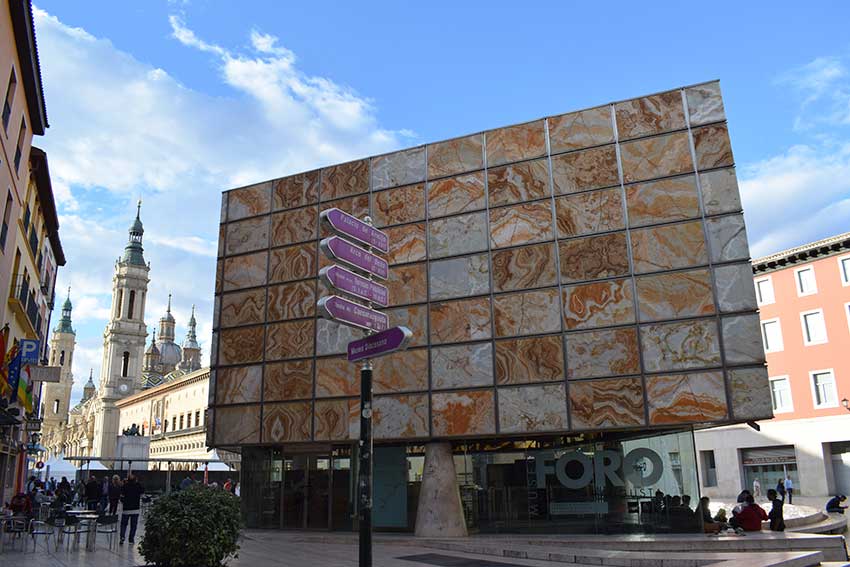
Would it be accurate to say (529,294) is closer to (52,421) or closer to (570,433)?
(570,433)

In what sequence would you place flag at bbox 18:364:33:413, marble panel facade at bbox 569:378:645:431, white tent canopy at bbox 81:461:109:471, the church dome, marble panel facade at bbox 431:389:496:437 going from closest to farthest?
marble panel facade at bbox 569:378:645:431, marble panel facade at bbox 431:389:496:437, flag at bbox 18:364:33:413, white tent canopy at bbox 81:461:109:471, the church dome

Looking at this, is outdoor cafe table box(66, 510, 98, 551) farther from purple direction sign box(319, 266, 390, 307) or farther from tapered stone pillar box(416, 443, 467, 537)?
purple direction sign box(319, 266, 390, 307)

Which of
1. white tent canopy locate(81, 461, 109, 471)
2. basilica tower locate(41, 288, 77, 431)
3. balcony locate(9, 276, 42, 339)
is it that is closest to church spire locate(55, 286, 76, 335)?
basilica tower locate(41, 288, 77, 431)

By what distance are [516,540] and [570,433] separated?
3.16 meters

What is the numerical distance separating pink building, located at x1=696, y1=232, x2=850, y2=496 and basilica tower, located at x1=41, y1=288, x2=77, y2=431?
564 ft

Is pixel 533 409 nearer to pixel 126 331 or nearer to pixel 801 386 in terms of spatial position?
pixel 801 386

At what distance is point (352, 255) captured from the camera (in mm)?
11188

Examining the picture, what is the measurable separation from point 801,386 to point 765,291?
6649mm

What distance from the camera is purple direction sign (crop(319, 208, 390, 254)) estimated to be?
1100 centimetres

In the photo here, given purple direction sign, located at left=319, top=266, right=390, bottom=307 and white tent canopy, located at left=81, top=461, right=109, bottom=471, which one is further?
white tent canopy, located at left=81, top=461, right=109, bottom=471

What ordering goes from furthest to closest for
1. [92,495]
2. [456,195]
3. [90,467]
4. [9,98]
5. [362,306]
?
[90,467] → [92,495] → [9,98] → [456,195] → [362,306]

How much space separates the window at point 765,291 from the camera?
150 ft

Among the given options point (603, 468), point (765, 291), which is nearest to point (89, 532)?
point (603, 468)

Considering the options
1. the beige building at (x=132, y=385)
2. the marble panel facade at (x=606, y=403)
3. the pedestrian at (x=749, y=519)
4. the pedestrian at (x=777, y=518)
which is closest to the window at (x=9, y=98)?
the marble panel facade at (x=606, y=403)
